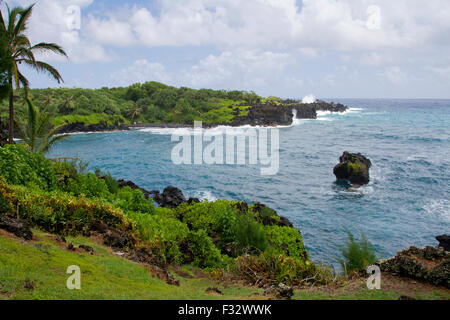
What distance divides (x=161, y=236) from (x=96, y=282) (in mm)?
3869

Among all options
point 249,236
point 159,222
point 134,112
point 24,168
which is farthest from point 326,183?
point 134,112

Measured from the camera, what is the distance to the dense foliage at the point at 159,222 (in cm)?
753

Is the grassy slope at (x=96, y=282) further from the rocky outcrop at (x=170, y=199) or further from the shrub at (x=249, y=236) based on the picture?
the rocky outcrop at (x=170, y=199)

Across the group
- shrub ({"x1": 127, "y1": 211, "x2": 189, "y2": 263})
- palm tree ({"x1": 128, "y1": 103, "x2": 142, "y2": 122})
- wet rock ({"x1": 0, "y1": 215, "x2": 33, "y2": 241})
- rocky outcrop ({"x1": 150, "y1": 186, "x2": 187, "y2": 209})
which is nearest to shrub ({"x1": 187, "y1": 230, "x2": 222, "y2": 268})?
shrub ({"x1": 127, "y1": 211, "x2": 189, "y2": 263})

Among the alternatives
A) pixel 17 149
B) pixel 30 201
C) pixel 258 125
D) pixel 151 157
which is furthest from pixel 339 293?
pixel 258 125

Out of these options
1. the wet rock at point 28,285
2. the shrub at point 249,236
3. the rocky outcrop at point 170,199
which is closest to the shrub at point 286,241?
the shrub at point 249,236

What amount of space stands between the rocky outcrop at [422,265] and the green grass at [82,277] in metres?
2.67

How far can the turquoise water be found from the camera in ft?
63.4

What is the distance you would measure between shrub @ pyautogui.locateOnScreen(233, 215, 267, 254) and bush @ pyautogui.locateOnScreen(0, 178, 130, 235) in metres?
3.45

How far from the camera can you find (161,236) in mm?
8938

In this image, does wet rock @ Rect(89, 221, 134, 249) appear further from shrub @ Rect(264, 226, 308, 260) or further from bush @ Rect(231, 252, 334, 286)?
shrub @ Rect(264, 226, 308, 260)

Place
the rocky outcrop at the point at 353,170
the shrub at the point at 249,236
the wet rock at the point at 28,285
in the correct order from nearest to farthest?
the wet rock at the point at 28,285
the shrub at the point at 249,236
the rocky outcrop at the point at 353,170
